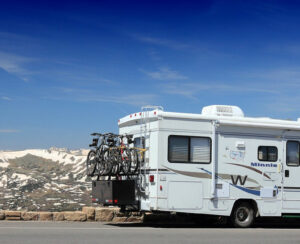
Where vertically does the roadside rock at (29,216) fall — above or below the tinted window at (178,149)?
below

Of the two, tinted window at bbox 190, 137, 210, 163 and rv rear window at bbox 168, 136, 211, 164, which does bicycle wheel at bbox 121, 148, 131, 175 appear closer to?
rv rear window at bbox 168, 136, 211, 164

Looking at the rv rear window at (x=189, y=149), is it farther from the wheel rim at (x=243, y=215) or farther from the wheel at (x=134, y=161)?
the wheel rim at (x=243, y=215)

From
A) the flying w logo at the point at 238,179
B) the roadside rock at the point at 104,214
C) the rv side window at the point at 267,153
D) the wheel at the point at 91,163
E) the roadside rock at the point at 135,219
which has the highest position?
the rv side window at the point at 267,153

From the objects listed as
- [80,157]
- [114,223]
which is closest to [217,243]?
[114,223]

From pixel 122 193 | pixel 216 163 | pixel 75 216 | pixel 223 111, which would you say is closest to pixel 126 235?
pixel 122 193

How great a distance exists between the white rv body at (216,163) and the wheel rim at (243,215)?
0.99 feet

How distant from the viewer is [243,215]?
51.4ft

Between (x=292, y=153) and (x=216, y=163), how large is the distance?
2.41 metres

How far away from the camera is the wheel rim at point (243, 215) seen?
51.1 feet

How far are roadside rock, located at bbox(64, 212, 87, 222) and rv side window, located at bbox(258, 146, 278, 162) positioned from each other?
521 cm

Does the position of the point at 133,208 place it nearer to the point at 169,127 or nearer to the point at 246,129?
the point at 169,127

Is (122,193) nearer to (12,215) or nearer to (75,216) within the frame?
(75,216)

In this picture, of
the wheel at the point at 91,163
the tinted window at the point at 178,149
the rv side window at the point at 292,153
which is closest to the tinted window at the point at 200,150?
the tinted window at the point at 178,149

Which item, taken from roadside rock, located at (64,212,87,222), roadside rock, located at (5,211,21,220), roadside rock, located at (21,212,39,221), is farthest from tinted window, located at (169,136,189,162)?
roadside rock, located at (5,211,21,220)
